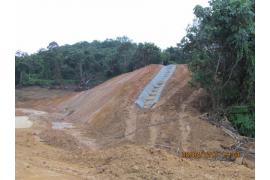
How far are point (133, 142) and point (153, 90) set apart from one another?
21.8ft

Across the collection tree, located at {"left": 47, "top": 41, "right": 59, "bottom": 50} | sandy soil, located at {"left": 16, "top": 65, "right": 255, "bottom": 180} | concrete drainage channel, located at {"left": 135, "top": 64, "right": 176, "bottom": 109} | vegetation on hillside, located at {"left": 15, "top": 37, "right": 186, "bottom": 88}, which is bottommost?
sandy soil, located at {"left": 16, "top": 65, "right": 255, "bottom": 180}

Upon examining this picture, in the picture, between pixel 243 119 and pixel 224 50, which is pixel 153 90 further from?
pixel 243 119

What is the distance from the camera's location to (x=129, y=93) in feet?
63.9

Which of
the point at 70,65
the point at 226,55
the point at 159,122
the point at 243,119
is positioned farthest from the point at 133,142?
the point at 70,65

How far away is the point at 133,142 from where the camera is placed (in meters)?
12.2

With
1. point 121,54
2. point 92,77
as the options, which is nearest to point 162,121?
point 121,54

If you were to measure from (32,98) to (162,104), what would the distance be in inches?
923

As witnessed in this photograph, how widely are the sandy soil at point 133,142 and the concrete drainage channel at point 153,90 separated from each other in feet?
1.30

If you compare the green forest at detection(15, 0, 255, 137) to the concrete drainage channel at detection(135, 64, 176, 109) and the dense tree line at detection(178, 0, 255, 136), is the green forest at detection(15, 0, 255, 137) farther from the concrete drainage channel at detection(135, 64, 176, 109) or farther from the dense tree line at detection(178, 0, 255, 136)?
the concrete drainage channel at detection(135, 64, 176, 109)

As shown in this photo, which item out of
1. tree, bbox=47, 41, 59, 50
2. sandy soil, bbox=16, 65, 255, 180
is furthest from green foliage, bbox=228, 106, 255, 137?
tree, bbox=47, 41, 59, 50

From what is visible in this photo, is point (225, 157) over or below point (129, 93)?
below

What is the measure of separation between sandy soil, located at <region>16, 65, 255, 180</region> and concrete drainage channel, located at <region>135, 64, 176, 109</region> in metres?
0.40

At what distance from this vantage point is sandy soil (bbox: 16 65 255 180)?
8055mm
